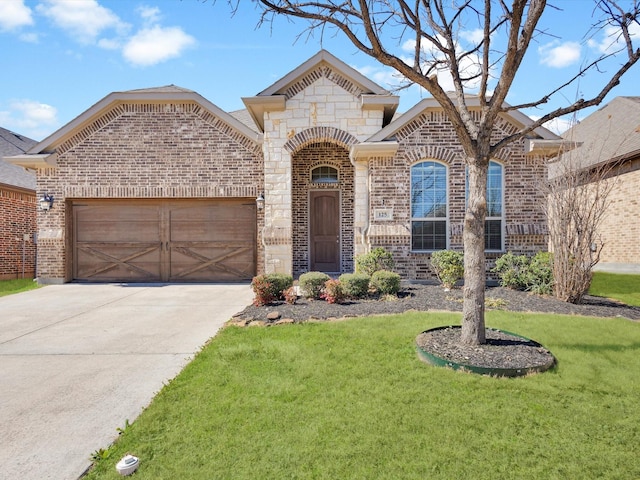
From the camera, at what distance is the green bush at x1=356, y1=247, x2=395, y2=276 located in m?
9.03

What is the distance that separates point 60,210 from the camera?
11172 mm

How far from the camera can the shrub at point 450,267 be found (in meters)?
8.66

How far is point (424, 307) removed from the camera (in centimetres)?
704

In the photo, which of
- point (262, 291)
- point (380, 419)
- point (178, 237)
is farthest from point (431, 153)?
point (380, 419)

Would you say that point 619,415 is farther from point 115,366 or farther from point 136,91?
point 136,91

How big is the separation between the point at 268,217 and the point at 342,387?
285 inches

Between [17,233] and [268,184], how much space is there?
31.9ft

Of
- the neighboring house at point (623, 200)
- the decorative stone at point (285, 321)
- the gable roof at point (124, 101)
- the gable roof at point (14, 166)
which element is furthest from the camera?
the neighboring house at point (623, 200)

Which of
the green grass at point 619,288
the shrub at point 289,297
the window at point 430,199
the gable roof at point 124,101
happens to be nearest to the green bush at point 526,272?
the window at point 430,199

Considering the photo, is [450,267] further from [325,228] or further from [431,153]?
[325,228]

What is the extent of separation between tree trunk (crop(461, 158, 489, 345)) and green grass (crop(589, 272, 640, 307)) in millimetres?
5481

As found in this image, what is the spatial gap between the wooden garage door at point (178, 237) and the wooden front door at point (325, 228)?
2.12m

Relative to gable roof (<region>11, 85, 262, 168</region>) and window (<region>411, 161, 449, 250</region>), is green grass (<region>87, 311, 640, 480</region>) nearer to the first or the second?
window (<region>411, 161, 449, 250</region>)

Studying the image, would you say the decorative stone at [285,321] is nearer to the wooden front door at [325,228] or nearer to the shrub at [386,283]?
the shrub at [386,283]
